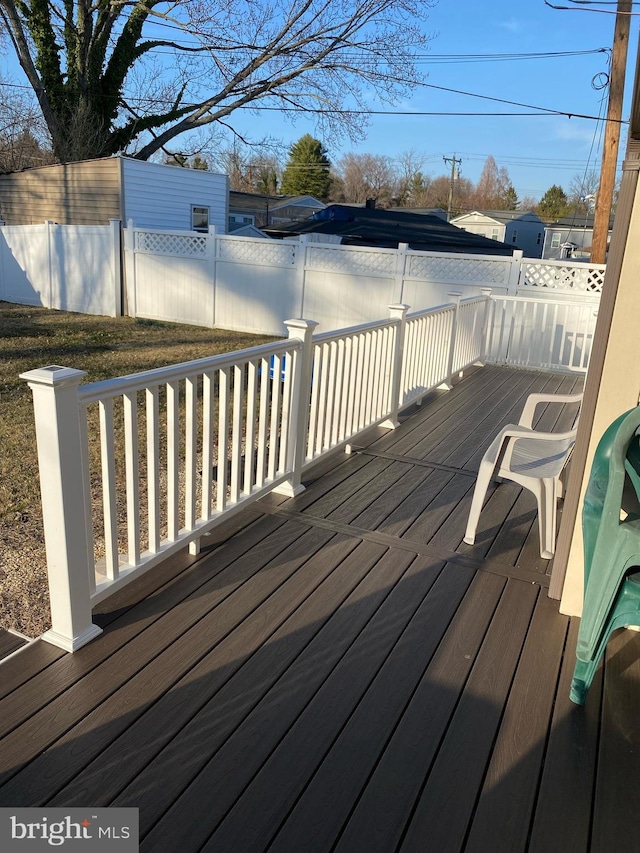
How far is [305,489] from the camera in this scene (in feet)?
11.4

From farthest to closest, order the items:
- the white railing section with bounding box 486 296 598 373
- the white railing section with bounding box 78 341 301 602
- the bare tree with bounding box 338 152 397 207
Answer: the bare tree with bounding box 338 152 397 207 < the white railing section with bounding box 486 296 598 373 < the white railing section with bounding box 78 341 301 602

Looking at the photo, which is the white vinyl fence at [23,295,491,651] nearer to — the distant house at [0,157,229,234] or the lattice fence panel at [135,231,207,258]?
the lattice fence panel at [135,231,207,258]

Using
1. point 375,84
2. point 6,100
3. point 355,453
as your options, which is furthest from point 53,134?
point 355,453

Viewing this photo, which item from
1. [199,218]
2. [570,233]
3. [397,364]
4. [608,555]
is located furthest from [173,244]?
[570,233]

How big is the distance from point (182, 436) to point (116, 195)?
8.74m

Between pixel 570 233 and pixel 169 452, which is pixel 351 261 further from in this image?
pixel 570 233

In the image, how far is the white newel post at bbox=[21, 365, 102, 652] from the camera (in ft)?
5.74

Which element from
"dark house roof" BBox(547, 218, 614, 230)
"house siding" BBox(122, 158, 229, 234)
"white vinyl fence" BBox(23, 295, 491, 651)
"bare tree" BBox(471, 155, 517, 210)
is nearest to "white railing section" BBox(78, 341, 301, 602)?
"white vinyl fence" BBox(23, 295, 491, 651)

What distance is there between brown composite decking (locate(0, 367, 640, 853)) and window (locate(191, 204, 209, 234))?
1217 centimetres

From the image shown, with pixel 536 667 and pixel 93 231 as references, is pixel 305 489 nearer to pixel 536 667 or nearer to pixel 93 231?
pixel 536 667

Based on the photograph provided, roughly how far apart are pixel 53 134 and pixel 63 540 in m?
16.0

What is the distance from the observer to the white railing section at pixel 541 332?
7.36 m

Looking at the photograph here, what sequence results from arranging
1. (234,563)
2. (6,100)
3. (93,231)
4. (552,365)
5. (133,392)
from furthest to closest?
(6,100) → (93,231) → (552,365) → (234,563) → (133,392)

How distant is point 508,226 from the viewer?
37969mm
